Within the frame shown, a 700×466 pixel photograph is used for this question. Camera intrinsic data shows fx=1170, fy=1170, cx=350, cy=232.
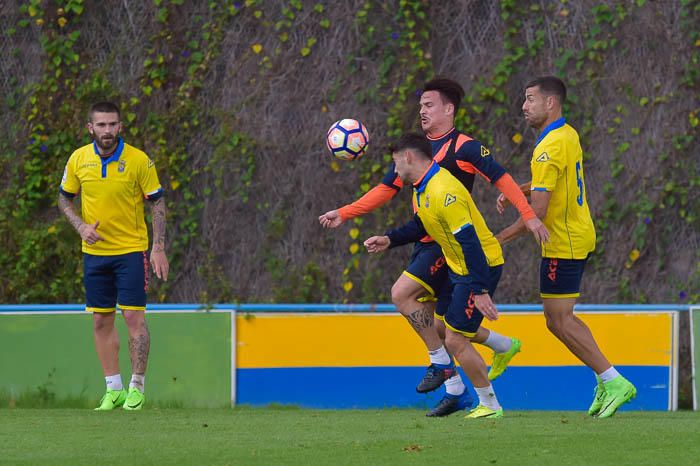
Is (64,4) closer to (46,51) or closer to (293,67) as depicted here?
(46,51)

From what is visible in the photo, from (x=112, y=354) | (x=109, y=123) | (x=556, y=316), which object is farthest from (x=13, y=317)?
(x=556, y=316)

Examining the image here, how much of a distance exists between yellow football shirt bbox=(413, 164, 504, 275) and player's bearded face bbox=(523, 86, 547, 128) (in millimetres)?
816

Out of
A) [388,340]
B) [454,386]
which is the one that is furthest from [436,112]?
[388,340]

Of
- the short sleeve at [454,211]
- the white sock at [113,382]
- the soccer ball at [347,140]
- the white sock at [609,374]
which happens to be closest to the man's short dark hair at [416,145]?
the short sleeve at [454,211]

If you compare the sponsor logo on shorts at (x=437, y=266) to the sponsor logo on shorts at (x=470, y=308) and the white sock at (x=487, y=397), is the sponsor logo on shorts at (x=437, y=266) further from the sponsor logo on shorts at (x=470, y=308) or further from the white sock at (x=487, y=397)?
the white sock at (x=487, y=397)

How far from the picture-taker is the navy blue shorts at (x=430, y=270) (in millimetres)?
7141

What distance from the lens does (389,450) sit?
5434mm

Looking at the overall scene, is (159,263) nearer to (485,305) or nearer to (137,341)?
(137,341)

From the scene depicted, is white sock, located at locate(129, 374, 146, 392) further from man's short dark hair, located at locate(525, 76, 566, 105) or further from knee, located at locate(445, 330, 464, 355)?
man's short dark hair, located at locate(525, 76, 566, 105)

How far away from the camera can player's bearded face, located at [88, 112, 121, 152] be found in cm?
802

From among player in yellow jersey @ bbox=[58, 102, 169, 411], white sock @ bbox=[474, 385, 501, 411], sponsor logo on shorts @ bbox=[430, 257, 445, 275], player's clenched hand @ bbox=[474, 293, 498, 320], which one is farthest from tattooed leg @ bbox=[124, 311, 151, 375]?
player's clenched hand @ bbox=[474, 293, 498, 320]

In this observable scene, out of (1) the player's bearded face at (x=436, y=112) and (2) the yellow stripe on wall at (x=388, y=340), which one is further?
(2) the yellow stripe on wall at (x=388, y=340)

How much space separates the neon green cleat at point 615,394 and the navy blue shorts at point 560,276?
22.9 inches

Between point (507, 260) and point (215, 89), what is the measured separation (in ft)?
9.82
